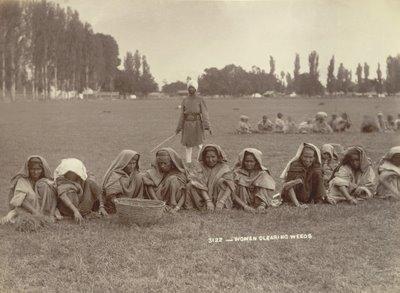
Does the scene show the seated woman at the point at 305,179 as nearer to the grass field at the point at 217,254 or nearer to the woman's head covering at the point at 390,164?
the grass field at the point at 217,254

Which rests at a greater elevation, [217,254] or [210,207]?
[210,207]

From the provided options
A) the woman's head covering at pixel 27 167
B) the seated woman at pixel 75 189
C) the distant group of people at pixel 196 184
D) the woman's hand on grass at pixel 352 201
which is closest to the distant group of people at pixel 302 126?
the distant group of people at pixel 196 184

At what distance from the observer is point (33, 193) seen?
5531mm

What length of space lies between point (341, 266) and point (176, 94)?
57310 mm

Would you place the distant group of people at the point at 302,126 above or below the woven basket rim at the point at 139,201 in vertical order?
above

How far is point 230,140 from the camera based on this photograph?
1344cm

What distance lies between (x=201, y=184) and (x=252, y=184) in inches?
24.7

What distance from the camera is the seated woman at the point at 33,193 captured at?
5.47 m

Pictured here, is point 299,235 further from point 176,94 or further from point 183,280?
point 176,94

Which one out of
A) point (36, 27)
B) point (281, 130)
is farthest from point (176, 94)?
point (281, 130)

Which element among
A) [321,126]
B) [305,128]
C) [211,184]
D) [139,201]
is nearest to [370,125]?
[321,126]

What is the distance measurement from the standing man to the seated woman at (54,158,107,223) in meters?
4.04

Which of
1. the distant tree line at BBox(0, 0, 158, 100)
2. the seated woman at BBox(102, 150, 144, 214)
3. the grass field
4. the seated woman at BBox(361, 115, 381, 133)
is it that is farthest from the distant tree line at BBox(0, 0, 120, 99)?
the grass field

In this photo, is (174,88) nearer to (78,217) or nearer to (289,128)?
(289,128)
